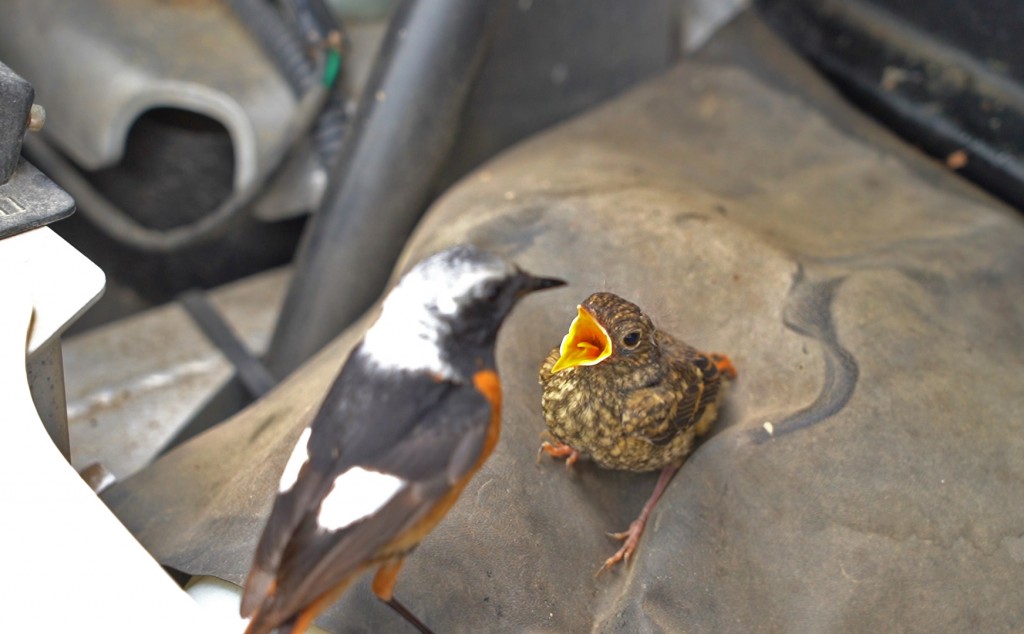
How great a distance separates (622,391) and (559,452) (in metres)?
0.20

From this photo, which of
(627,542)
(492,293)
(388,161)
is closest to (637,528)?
(627,542)

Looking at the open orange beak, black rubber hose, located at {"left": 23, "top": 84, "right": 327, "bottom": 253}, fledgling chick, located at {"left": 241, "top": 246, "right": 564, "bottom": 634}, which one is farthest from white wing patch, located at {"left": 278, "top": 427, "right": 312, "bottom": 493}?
black rubber hose, located at {"left": 23, "top": 84, "right": 327, "bottom": 253}

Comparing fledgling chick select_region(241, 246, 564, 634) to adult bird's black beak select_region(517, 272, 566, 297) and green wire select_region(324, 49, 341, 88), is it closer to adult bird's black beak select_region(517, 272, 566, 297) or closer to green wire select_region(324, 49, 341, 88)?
adult bird's black beak select_region(517, 272, 566, 297)

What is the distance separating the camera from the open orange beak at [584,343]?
64.9 inches

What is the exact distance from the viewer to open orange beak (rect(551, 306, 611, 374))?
1.65 metres

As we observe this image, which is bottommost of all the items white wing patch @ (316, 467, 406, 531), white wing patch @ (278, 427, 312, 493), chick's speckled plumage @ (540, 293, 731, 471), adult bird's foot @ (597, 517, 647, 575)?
adult bird's foot @ (597, 517, 647, 575)

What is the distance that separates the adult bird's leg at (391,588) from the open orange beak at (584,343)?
41 centimetres

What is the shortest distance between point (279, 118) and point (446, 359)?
2.10 m

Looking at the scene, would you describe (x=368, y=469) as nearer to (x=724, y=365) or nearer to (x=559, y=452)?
(x=559, y=452)

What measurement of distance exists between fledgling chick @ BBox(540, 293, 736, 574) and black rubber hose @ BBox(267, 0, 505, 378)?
120 centimetres

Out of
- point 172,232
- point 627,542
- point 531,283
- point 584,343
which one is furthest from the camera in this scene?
point 172,232

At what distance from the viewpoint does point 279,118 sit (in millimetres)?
3312

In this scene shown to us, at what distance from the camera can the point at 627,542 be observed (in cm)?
186

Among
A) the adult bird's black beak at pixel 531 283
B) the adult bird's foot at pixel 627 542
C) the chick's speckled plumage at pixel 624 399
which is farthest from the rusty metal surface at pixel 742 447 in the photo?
the adult bird's black beak at pixel 531 283
